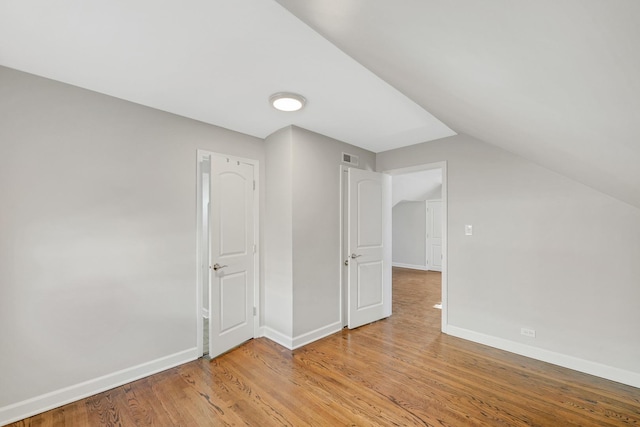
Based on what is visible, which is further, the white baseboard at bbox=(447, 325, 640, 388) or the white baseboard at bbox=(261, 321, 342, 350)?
the white baseboard at bbox=(261, 321, 342, 350)

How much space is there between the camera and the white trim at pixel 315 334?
3.09m

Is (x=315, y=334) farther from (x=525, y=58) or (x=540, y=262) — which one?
(x=525, y=58)

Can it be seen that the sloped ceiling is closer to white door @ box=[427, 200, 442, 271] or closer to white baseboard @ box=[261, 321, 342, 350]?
white baseboard @ box=[261, 321, 342, 350]

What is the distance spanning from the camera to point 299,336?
311 cm

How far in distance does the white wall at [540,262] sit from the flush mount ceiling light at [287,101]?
2.02 m

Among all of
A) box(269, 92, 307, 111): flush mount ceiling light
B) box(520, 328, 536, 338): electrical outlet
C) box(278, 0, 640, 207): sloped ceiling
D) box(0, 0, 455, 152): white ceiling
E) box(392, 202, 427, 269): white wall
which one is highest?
box(0, 0, 455, 152): white ceiling

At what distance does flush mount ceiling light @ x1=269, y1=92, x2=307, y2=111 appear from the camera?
2.29 metres

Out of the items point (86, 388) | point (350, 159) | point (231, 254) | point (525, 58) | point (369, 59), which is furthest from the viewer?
point (350, 159)

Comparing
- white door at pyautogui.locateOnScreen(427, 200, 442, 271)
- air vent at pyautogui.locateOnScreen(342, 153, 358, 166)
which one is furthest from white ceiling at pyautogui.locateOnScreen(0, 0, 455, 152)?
white door at pyautogui.locateOnScreen(427, 200, 442, 271)

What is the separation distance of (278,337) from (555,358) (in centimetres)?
285

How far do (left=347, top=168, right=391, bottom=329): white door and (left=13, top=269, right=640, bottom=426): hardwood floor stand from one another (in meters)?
0.72

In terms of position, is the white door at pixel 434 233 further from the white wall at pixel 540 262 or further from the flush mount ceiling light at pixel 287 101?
the flush mount ceiling light at pixel 287 101

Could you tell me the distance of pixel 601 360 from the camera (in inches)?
99.0

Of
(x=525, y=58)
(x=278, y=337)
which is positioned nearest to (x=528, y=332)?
(x=278, y=337)
